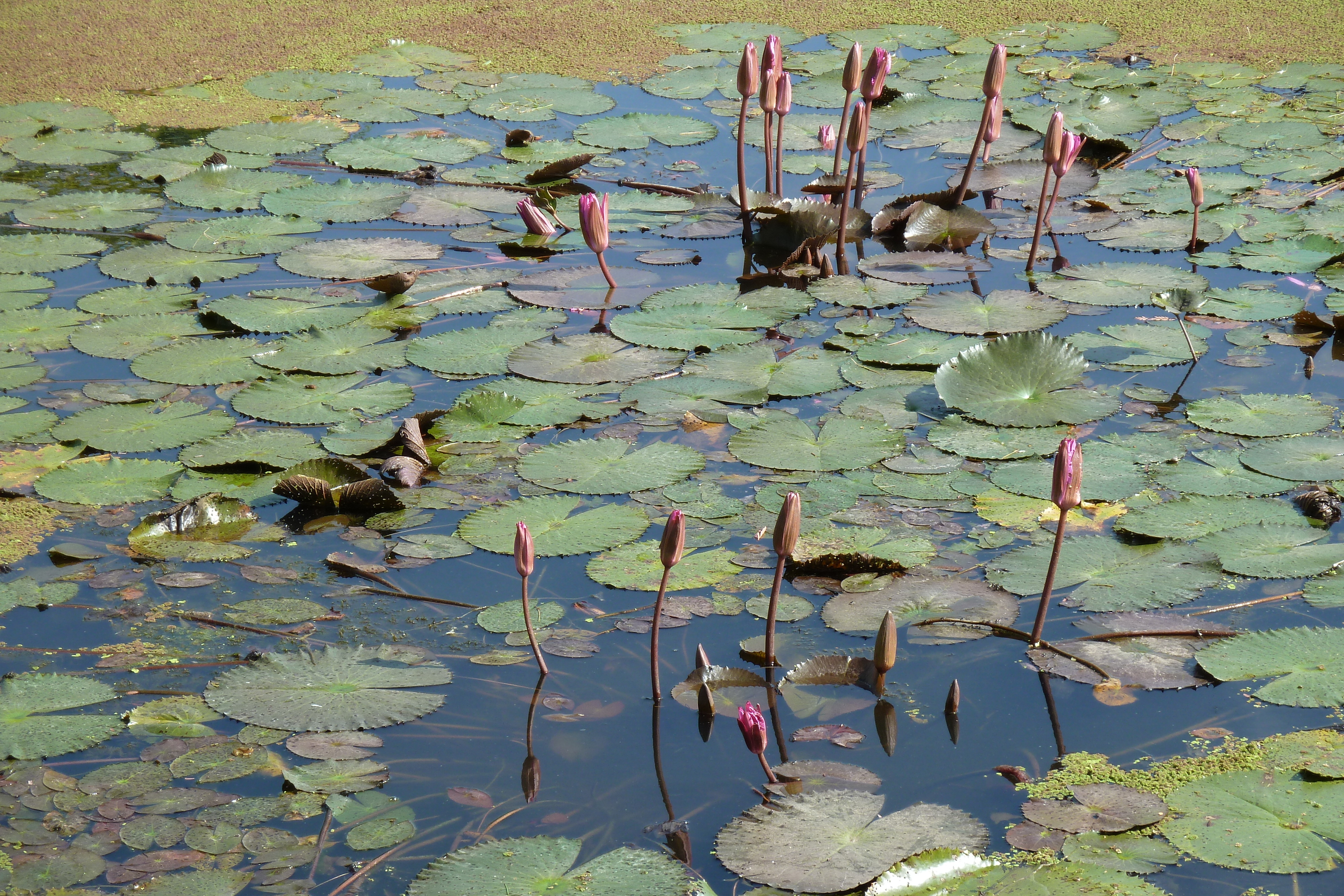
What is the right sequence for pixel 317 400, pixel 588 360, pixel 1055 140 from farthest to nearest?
1. pixel 1055 140
2. pixel 588 360
3. pixel 317 400

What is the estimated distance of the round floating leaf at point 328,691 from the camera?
7.02 feet

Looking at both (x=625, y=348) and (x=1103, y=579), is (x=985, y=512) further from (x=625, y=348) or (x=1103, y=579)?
(x=625, y=348)

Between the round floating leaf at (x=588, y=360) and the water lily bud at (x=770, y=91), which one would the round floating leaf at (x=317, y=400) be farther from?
the water lily bud at (x=770, y=91)

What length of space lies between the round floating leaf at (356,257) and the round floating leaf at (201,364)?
1.75 ft

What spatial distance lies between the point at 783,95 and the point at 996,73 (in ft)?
2.53

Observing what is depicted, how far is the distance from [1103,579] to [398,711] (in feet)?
4.68

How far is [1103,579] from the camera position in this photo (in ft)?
8.05

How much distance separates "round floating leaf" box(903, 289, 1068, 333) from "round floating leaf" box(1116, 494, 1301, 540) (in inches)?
37.7

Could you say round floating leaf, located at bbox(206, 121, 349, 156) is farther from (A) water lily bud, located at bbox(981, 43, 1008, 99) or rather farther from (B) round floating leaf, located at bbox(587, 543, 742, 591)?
(B) round floating leaf, located at bbox(587, 543, 742, 591)

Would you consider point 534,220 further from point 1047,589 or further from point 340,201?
point 1047,589

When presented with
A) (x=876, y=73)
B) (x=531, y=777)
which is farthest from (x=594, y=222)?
(x=531, y=777)

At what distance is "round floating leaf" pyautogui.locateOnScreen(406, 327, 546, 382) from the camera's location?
351cm

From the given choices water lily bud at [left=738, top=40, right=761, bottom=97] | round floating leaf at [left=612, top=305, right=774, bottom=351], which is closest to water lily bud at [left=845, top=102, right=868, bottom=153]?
water lily bud at [left=738, top=40, right=761, bottom=97]

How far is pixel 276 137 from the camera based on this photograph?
539 centimetres
